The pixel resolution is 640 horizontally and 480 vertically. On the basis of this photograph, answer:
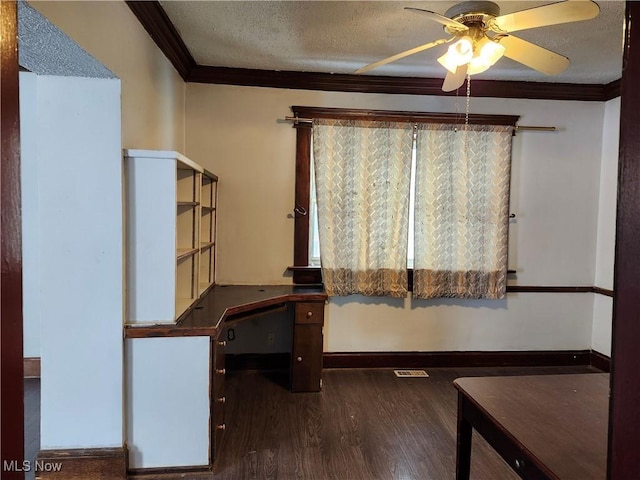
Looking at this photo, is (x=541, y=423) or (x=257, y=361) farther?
(x=257, y=361)

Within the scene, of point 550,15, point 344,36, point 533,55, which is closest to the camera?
point 550,15

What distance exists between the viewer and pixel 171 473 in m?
2.12

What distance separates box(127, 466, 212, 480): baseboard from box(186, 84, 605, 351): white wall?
157 cm

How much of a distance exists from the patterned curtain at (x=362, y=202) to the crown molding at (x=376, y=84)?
1.07 feet

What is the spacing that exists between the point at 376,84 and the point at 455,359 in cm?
254

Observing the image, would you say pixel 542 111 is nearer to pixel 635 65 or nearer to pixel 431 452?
pixel 431 452

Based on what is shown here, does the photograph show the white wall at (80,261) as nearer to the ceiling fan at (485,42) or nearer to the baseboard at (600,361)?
the ceiling fan at (485,42)

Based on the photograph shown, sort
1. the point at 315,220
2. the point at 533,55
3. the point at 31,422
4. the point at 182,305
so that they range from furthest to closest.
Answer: the point at 315,220
the point at 31,422
the point at 182,305
the point at 533,55

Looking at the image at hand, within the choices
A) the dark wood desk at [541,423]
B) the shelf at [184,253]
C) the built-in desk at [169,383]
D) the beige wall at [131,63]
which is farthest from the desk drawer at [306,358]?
the beige wall at [131,63]

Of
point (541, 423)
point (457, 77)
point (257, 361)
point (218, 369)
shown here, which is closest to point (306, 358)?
point (257, 361)

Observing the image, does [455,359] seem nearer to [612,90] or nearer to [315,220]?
[315,220]

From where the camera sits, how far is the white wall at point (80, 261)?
1.90 m

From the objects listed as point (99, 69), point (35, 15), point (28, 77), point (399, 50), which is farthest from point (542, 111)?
point (28, 77)

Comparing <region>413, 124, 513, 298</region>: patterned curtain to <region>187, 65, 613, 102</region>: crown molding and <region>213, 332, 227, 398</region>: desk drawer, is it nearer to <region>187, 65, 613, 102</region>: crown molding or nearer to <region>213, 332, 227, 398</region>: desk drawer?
<region>187, 65, 613, 102</region>: crown molding
